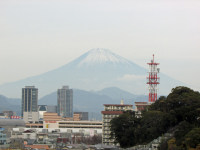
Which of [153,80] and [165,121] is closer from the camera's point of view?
[165,121]

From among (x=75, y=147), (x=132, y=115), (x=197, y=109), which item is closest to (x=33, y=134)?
(x=75, y=147)

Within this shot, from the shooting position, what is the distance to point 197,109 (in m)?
94.6

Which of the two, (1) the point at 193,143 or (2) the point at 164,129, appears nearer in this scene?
(1) the point at 193,143

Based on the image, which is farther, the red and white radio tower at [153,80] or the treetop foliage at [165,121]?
the red and white radio tower at [153,80]

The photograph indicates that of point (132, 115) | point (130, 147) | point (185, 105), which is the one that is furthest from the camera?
point (132, 115)

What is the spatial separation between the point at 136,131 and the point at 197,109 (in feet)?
46.9

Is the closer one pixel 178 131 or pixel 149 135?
pixel 178 131

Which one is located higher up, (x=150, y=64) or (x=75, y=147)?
(x=150, y=64)

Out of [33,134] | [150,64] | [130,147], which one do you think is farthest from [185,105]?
[33,134]

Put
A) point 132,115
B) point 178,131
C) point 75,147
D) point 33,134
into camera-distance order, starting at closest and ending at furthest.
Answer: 1. point 178,131
2. point 132,115
3. point 75,147
4. point 33,134

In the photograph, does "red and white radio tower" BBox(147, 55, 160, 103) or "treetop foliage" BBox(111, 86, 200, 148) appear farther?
"red and white radio tower" BBox(147, 55, 160, 103)

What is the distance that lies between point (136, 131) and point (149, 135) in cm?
331

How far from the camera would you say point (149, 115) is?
341 ft

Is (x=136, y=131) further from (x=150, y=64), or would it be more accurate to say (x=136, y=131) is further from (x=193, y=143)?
(x=150, y=64)
